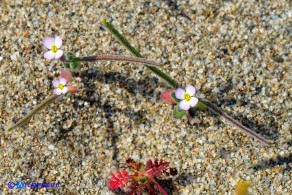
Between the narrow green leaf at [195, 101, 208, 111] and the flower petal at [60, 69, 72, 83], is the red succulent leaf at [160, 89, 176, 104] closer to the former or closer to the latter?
the narrow green leaf at [195, 101, 208, 111]

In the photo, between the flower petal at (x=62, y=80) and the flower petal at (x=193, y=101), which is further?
the flower petal at (x=62, y=80)

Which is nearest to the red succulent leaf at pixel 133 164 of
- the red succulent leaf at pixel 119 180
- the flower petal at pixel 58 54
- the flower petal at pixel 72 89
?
the red succulent leaf at pixel 119 180

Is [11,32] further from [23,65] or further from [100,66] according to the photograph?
[100,66]

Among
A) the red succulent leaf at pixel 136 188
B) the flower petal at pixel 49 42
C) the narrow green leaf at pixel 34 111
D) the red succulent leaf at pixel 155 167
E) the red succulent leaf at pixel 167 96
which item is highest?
the flower petal at pixel 49 42

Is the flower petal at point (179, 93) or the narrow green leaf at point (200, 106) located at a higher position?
the narrow green leaf at point (200, 106)

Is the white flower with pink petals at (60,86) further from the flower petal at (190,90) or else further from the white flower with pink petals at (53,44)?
the flower petal at (190,90)
